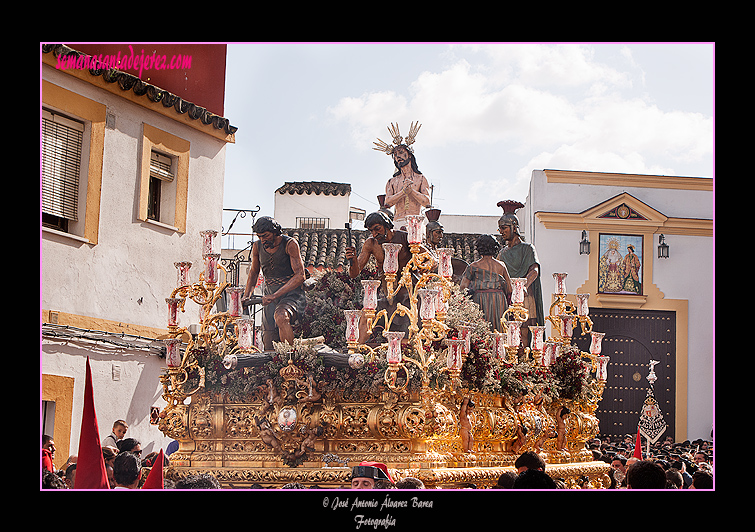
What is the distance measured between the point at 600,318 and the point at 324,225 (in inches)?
169

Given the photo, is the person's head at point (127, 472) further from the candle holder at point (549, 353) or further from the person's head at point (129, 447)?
the candle holder at point (549, 353)

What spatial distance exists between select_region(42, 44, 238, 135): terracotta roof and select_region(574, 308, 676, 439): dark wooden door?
18.7 feet

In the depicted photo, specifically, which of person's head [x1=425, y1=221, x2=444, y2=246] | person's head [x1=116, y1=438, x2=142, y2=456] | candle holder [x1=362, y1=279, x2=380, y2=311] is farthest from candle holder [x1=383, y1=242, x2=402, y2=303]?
person's head [x1=425, y1=221, x2=444, y2=246]

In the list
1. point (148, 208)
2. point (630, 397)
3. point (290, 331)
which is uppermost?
point (148, 208)

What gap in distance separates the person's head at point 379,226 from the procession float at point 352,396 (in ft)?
1.13

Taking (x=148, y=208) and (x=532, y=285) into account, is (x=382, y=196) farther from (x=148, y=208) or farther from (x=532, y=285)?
(x=148, y=208)

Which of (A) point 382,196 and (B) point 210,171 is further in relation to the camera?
(B) point 210,171

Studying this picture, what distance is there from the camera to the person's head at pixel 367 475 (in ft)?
18.2

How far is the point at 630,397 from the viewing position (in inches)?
475

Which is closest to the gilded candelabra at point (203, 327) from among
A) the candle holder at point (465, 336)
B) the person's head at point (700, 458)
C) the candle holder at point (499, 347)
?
the candle holder at point (465, 336)

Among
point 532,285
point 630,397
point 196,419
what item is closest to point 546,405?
point 532,285

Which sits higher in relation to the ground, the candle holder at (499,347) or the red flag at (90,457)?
the candle holder at (499,347)

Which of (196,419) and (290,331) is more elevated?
(290,331)

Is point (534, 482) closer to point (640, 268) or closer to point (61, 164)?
point (61, 164)
